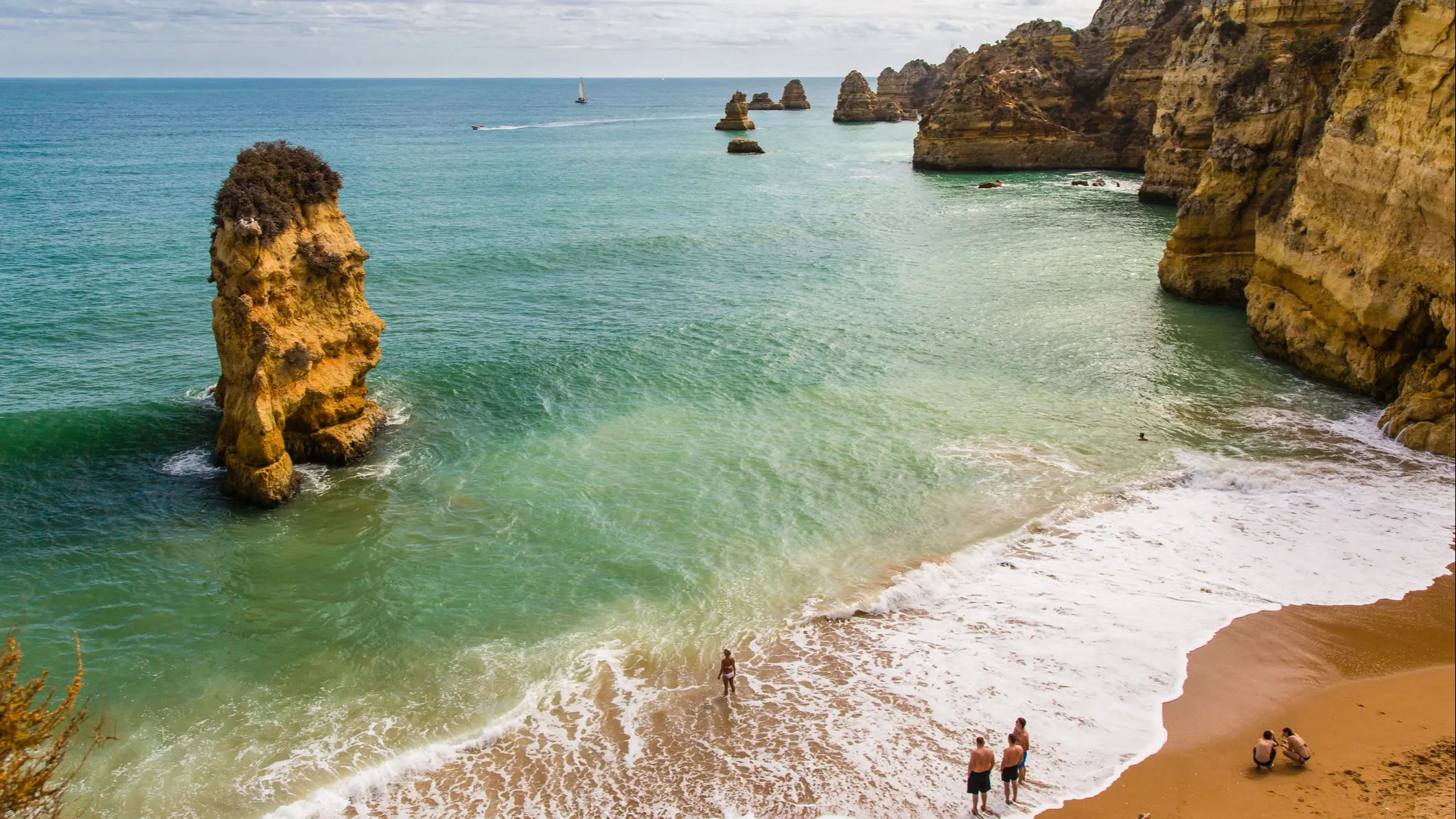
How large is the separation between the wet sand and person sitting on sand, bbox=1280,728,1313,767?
0.40ft

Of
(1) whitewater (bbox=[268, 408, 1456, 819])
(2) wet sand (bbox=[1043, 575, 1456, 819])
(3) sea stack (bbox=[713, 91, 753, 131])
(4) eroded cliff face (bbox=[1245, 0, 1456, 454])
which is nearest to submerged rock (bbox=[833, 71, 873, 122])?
(3) sea stack (bbox=[713, 91, 753, 131])

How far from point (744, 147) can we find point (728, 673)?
305ft

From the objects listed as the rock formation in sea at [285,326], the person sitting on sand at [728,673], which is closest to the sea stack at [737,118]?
the rock formation in sea at [285,326]

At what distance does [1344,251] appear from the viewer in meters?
25.9

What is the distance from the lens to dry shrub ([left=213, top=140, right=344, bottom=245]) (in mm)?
22172

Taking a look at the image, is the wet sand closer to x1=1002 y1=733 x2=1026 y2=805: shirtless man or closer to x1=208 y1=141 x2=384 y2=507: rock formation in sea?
x1=1002 y1=733 x2=1026 y2=805: shirtless man

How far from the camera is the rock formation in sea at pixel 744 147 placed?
10194cm

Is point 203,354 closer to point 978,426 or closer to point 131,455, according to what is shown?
point 131,455

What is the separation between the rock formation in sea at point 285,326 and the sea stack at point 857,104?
134m

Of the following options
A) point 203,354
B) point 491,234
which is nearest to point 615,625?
point 203,354

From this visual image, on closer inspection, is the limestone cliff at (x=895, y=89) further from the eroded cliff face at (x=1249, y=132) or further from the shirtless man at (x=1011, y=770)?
the shirtless man at (x=1011, y=770)

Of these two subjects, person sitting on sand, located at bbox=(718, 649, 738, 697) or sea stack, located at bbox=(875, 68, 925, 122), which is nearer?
person sitting on sand, located at bbox=(718, 649, 738, 697)

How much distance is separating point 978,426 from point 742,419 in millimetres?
6814

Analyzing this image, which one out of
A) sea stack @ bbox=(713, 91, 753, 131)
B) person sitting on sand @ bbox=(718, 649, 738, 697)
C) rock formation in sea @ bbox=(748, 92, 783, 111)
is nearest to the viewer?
person sitting on sand @ bbox=(718, 649, 738, 697)
